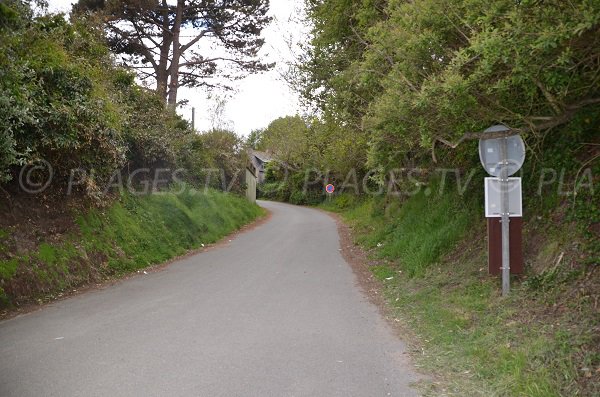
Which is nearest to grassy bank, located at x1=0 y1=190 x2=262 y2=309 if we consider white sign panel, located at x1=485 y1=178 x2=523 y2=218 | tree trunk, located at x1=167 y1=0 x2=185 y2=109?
tree trunk, located at x1=167 y1=0 x2=185 y2=109

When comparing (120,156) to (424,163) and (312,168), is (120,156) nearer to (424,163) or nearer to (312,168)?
(424,163)

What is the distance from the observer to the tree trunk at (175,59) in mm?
22609

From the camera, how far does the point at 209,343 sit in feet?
20.5

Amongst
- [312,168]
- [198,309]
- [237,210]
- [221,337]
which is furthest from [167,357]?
[312,168]

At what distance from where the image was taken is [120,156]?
41.7ft

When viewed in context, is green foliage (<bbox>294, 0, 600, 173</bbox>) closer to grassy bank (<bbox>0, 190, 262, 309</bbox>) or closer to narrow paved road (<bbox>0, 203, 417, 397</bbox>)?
narrow paved road (<bbox>0, 203, 417, 397</bbox>)

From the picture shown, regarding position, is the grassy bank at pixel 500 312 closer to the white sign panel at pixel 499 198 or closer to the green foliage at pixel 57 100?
the white sign panel at pixel 499 198

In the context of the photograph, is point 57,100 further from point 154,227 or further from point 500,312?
point 500,312

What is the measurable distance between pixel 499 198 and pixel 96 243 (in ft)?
29.4

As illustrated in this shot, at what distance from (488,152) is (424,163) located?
8571mm

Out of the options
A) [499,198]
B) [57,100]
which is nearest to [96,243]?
[57,100]

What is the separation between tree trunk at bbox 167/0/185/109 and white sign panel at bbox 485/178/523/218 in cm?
1799

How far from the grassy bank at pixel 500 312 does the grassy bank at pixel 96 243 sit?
614 centimetres

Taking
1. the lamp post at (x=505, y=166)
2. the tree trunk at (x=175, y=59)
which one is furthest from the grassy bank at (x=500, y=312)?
the tree trunk at (x=175, y=59)
